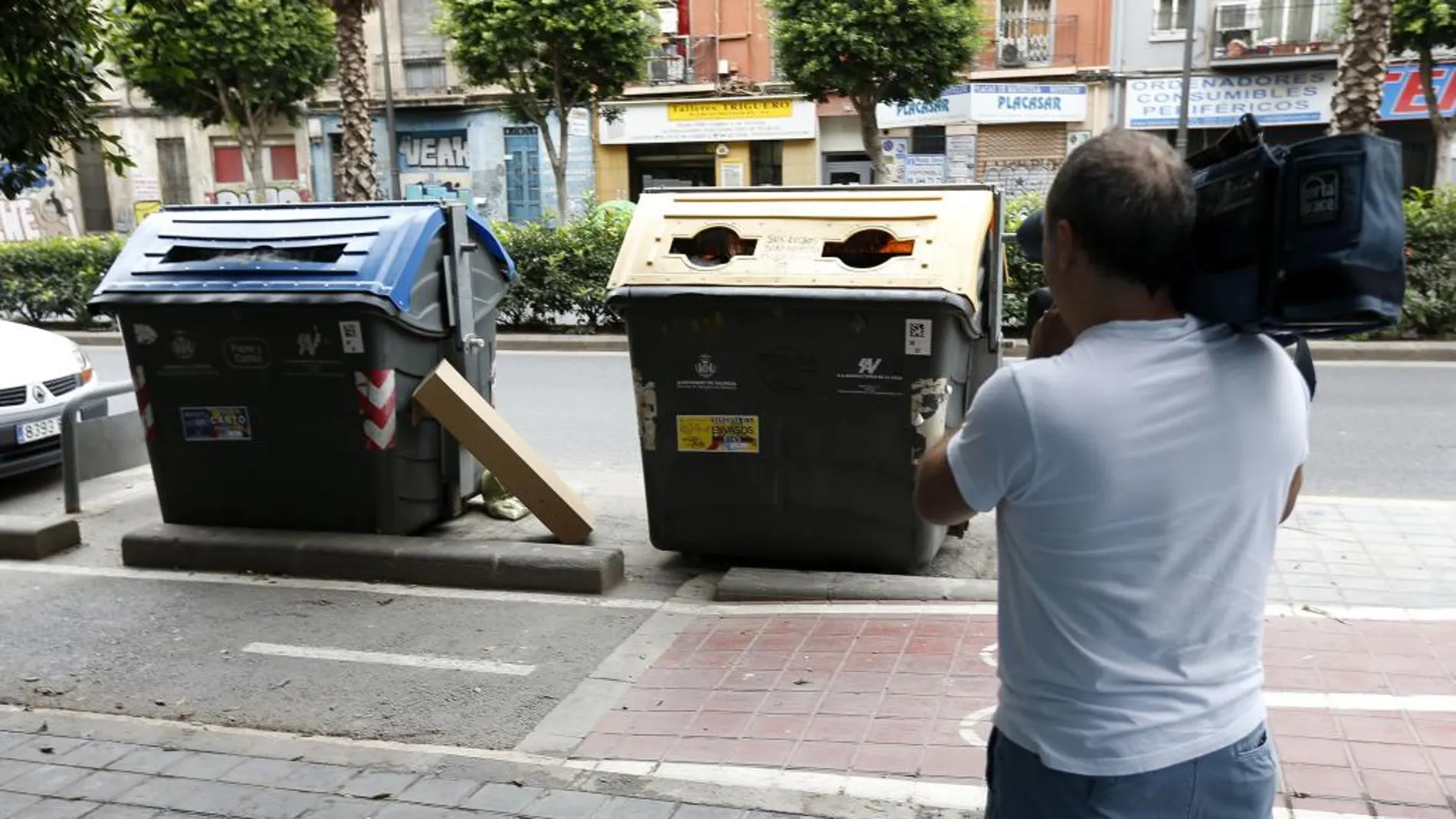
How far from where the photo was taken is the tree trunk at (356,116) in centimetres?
1555

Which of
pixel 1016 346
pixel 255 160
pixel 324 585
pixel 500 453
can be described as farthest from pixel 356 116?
pixel 255 160

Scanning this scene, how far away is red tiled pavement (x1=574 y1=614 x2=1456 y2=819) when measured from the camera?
331 centimetres

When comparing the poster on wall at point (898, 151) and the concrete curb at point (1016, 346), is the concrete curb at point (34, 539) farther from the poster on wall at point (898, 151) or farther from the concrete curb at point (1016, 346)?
the poster on wall at point (898, 151)

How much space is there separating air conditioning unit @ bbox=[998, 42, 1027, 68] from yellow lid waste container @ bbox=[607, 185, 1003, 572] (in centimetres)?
2223

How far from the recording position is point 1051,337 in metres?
1.84

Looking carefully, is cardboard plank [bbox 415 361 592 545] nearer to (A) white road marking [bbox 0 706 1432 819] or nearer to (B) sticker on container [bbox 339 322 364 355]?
(B) sticker on container [bbox 339 322 364 355]

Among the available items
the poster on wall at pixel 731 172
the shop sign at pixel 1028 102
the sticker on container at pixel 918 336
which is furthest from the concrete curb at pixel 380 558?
the poster on wall at pixel 731 172

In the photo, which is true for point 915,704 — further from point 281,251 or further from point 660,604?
point 281,251

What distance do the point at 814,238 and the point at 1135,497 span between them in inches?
137

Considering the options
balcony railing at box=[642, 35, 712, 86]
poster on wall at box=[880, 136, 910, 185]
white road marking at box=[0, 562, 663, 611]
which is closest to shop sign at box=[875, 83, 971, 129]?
poster on wall at box=[880, 136, 910, 185]

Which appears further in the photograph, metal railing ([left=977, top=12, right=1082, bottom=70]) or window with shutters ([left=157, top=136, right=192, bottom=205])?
window with shutters ([left=157, top=136, right=192, bottom=205])

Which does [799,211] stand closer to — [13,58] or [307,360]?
[307,360]

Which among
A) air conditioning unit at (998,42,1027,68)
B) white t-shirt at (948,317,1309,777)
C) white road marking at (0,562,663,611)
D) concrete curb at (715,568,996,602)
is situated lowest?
white road marking at (0,562,663,611)

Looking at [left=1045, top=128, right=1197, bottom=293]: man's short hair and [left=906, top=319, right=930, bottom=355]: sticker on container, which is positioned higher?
[left=1045, top=128, right=1197, bottom=293]: man's short hair
